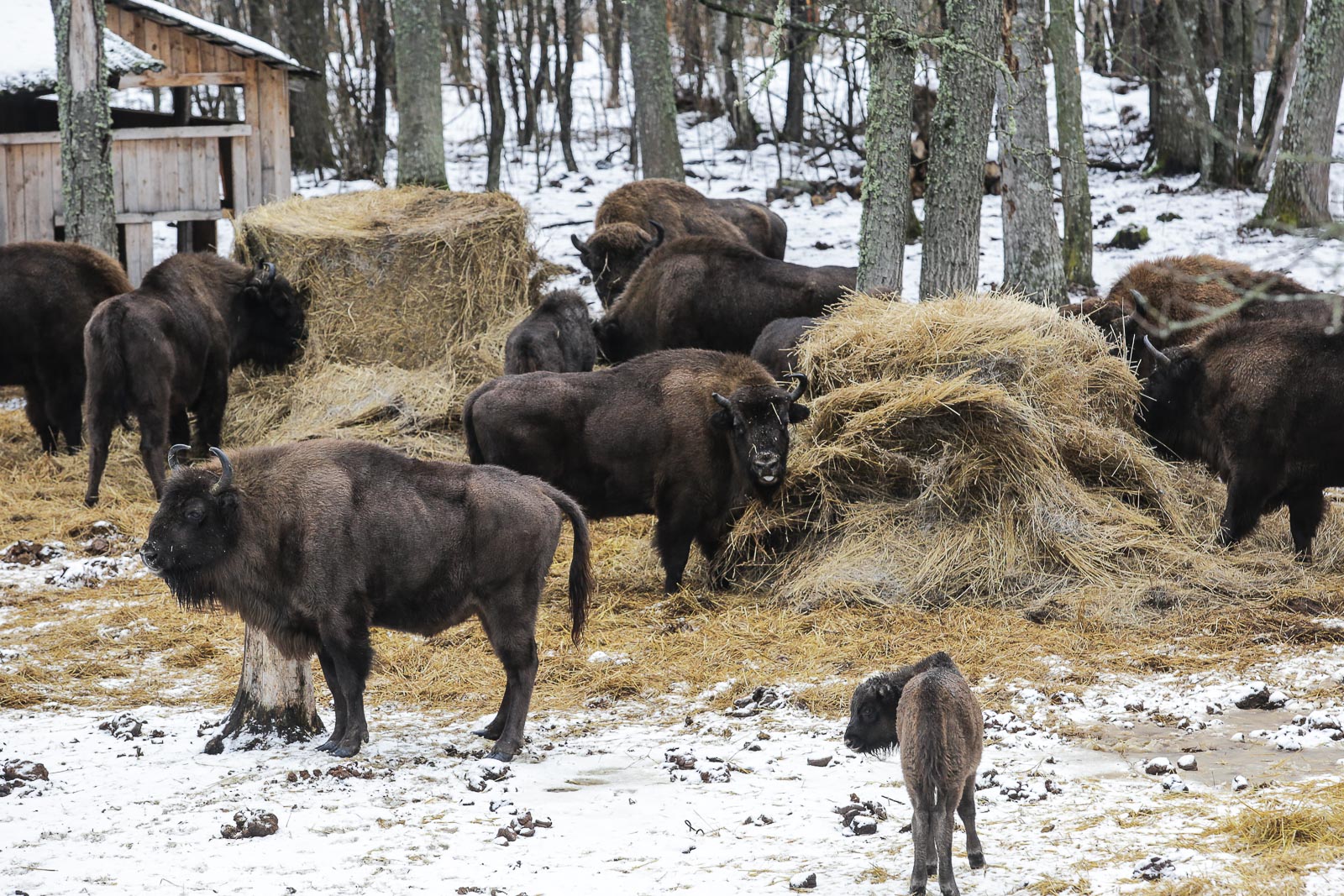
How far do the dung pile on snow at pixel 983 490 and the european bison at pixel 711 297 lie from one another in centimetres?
212

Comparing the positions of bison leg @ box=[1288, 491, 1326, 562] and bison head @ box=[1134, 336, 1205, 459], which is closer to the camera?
bison leg @ box=[1288, 491, 1326, 562]

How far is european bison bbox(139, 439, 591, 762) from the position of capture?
253 inches

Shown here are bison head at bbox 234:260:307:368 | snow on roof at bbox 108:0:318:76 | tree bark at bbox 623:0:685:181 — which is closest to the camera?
bison head at bbox 234:260:307:368

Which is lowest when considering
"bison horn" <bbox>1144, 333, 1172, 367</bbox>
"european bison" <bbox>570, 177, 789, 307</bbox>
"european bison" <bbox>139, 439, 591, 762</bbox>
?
"european bison" <bbox>139, 439, 591, 762</bbox>

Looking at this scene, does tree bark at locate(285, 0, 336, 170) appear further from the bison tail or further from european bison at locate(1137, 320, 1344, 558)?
the bison tail

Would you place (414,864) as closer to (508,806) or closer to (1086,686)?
(508,806)

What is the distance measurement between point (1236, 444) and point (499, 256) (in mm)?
7472

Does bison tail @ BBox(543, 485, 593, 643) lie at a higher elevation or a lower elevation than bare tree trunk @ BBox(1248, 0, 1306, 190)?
lower

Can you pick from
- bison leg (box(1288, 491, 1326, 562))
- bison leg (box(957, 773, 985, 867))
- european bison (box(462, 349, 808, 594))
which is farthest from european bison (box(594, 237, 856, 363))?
bison leg (box(957, 773, 985, 867))

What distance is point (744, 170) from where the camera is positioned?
22.7 metres

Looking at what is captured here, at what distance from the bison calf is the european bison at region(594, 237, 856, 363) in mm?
7493

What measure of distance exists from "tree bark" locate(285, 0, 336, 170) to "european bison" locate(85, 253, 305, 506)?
40.5ft

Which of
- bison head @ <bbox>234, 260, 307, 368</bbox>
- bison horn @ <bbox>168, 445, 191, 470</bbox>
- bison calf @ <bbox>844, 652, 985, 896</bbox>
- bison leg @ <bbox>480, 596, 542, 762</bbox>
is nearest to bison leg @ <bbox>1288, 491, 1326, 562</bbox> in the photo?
bison calf @ <bbox>844, 652, 985, 896</bbox>

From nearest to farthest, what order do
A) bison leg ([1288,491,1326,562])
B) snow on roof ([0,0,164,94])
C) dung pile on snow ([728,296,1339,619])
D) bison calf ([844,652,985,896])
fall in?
bison calf ([844,652,985,896])
dung pile on snow ([728,296,1339,619])
bison leg ([1288,491,1326,562])
snow on roof ([0,0,164,94])
